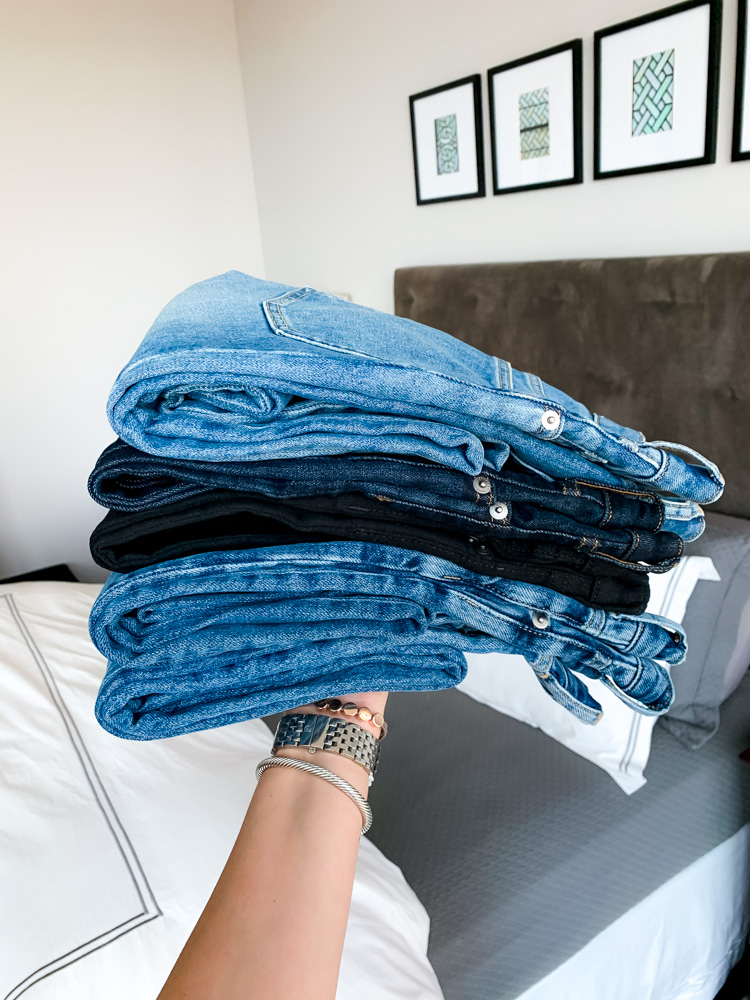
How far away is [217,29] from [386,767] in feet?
10.3

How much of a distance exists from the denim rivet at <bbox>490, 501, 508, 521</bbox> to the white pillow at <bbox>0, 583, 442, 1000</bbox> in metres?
0.71

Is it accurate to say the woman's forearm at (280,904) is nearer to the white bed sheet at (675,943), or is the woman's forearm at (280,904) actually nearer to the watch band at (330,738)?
the watch band at (330,738)

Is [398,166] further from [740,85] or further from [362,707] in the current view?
[362,707]

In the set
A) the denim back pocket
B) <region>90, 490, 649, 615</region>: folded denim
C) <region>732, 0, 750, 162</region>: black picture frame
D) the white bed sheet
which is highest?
<region>732, 0, 750, 162</region>: black picture frame

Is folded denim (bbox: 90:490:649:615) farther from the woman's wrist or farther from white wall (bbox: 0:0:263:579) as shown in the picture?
white wall (bbox: 0:0:263:579)

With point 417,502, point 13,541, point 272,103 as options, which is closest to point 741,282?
point 417,502

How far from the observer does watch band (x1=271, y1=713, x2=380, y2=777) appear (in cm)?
67

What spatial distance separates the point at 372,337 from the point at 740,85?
1195mm

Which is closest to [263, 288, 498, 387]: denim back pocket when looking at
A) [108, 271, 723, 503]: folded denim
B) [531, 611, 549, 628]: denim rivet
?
[108, 271, 723, 503]: folded denim

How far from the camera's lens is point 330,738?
0.67 metres

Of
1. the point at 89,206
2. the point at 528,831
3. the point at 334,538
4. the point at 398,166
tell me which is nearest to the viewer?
the point at 334,538

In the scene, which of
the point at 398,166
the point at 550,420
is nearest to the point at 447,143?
the point at 398,166

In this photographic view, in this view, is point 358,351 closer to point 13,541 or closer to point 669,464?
point 669,464

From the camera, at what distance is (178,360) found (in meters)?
0.55
